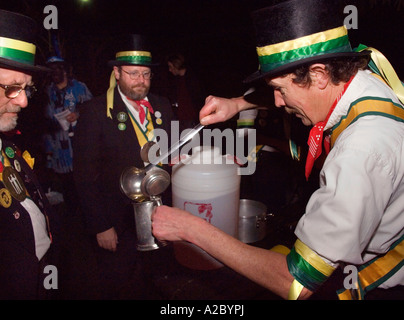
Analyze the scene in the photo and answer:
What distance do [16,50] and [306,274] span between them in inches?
74.9

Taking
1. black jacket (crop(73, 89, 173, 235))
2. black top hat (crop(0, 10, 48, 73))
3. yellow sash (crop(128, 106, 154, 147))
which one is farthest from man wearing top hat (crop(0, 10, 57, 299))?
yellow sash (crop(128, 106, 154, 147))

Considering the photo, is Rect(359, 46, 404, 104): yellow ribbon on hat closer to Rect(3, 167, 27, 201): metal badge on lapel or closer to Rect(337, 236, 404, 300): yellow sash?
Rect(337, 236, 404, 300): yellow sash

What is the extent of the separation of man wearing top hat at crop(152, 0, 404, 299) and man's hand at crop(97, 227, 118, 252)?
1.20 m

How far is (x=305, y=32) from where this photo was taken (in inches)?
49.7

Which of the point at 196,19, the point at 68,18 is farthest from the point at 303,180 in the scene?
the point at 68,18

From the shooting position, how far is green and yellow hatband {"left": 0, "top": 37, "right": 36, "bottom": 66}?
1521 millimetres

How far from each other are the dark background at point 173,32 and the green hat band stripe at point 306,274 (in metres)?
6.94

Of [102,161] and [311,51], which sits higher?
[311,51]

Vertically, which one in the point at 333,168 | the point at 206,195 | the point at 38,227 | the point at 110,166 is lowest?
the point at 38,227

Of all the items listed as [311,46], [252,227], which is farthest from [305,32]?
[252,227]

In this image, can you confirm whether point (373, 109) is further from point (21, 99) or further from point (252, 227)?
point (21, 99)

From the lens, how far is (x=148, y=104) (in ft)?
9.18

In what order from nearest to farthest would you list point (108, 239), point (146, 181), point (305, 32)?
1. point (305, 32)
2. point (146, 181)
3. point (108, 239)

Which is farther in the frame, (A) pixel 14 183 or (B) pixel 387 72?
(A) pixel 14 183
